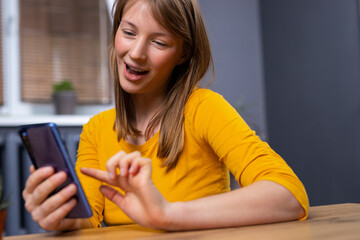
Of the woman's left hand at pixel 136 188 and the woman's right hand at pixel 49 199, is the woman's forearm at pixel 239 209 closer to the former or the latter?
the woman's left hand at pixel 136 188

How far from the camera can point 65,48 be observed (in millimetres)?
→ 2803

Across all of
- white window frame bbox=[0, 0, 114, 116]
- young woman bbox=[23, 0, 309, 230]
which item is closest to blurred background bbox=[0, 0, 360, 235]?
white window frame bbox=[0, 0, 114, 116]

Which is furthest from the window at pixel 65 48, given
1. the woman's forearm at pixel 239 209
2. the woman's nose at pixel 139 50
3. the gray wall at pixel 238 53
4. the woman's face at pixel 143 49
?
the woman's forearm at pixel 239 209

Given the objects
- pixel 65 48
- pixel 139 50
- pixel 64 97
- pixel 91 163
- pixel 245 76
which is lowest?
pixel 91 163

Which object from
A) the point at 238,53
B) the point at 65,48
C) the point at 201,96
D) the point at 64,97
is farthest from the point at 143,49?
the point at 238,53

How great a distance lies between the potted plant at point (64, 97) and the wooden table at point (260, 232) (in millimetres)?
2056

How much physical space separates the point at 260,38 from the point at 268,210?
291 centimetres

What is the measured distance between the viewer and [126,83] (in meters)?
1.10

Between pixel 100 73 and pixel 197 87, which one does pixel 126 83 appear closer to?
pixel 197 87

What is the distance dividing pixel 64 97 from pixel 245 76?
4.87ft

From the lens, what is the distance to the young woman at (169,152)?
0.69m

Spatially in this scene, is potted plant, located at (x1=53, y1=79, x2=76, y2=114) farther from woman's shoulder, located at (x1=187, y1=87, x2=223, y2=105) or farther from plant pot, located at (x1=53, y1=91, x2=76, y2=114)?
woman's shoulder, located at (x1=187, y1=87, x2=223, y2=105)

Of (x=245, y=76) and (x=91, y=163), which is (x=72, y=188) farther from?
(x=245, y=76)

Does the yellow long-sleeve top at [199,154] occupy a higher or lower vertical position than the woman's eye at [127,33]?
lower
